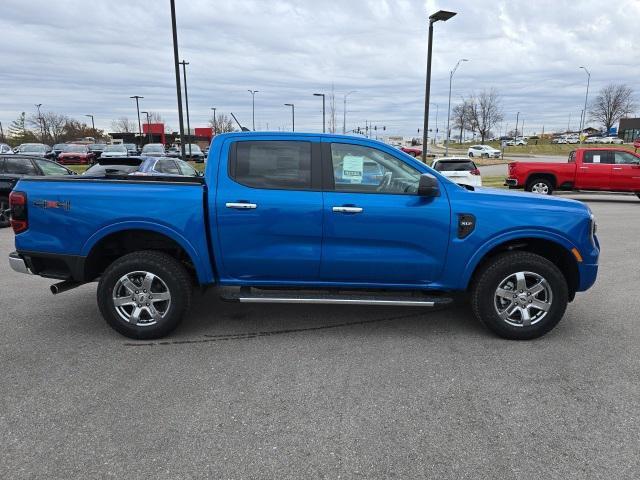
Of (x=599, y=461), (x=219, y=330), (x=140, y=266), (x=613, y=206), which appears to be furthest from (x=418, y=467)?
(x=613, y=206)

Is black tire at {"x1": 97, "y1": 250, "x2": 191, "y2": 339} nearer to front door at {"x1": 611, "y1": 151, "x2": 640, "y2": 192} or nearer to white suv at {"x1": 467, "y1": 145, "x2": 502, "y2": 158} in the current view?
front door at {"x1": 611, "y1": 151, "x2": 640, "y2": 192}

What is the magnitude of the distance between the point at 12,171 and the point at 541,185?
15.7 metres

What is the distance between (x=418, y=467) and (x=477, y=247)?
2.15m

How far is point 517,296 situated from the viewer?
4.35 metres

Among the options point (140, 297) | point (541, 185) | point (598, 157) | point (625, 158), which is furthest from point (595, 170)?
point (140, 297)

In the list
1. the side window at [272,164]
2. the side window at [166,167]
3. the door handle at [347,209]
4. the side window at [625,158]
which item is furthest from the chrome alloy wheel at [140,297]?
the side window at [625,158]

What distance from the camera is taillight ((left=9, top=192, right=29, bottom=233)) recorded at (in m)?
4.32

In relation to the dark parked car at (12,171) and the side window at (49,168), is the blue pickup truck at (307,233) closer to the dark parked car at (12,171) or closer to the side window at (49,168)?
the dark parked car at (12,171)

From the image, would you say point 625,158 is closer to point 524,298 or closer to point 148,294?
point 524,298

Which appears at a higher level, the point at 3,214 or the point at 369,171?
the point at 369,171

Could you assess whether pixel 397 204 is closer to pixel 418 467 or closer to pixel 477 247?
pixel 477 247

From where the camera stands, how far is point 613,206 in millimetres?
15594

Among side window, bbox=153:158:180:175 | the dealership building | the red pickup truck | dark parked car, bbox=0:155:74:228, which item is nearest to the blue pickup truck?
dark parked car, bbox=0:155:74:228

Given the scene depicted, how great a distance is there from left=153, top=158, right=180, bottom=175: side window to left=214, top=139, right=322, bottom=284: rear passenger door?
901 cm
